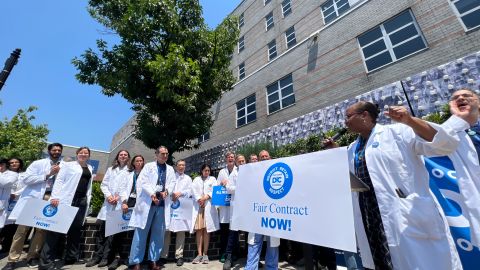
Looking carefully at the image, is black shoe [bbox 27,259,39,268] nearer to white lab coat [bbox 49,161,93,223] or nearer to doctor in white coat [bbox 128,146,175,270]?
white lab coat [bbox 49,161,93,223]

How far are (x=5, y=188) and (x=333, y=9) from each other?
1459 centimetres

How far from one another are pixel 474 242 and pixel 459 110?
4.16 ft

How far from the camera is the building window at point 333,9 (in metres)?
11.9

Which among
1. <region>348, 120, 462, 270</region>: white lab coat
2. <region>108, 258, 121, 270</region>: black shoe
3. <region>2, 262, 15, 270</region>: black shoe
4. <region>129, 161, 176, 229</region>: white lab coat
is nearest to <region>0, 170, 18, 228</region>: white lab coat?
<region>2, 262, 15, 270</region>: black shoe

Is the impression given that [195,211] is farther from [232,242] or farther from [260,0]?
[260,0]

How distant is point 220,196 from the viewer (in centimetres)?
477

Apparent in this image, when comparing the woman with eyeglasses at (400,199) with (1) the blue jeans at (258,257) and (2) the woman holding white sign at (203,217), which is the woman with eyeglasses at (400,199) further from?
(2) the woman holding white sign at (203,217)

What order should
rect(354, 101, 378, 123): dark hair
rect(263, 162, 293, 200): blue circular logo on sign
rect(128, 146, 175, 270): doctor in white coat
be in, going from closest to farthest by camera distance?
rect(263, 162, 293, 200): blue circular logo on sign < rect(354, 101, 378, 123): dark hair < rect(128, 146, 175, 270): doctor in white coat

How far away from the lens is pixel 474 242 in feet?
6.84

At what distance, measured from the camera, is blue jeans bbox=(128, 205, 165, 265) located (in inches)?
148

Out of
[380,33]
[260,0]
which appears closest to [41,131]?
[260,0]

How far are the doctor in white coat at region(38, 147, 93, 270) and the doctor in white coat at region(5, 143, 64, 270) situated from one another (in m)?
0.20

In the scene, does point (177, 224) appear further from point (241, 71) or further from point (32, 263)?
point (241, 71)

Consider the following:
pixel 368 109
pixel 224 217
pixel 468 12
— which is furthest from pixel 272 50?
pixel 368 109
